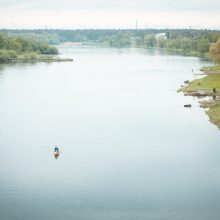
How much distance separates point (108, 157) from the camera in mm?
27188

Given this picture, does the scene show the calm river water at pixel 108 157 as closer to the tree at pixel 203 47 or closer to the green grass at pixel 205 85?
the green grass at pixel 205 85

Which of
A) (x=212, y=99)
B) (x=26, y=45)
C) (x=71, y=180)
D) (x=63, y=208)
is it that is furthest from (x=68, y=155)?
(x=26, y=45)

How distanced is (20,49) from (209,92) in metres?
63.6

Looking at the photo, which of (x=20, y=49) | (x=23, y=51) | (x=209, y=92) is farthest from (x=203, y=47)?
(x=209, y=92)

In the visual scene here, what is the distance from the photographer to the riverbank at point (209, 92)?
125 feet

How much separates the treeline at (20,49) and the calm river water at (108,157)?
4478cm

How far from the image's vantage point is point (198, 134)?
32562 mm

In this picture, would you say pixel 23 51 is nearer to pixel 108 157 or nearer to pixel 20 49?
pixel 20 49

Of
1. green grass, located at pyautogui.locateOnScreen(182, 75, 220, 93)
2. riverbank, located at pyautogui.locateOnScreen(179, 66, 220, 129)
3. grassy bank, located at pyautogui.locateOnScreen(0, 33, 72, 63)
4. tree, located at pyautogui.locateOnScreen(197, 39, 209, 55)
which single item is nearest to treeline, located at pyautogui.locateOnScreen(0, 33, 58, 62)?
grassy bank, located at pyautogui.locateOnScreen(0, 33, 72, 63)

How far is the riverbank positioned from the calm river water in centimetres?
93

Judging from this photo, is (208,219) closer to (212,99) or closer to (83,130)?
(83,130)

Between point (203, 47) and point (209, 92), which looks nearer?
point (209, 92)

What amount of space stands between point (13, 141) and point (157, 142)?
9.42 metres

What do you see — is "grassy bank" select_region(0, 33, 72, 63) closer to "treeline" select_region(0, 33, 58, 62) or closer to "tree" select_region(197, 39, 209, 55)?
"treeline" select_region(0, 33, 58, 62)
